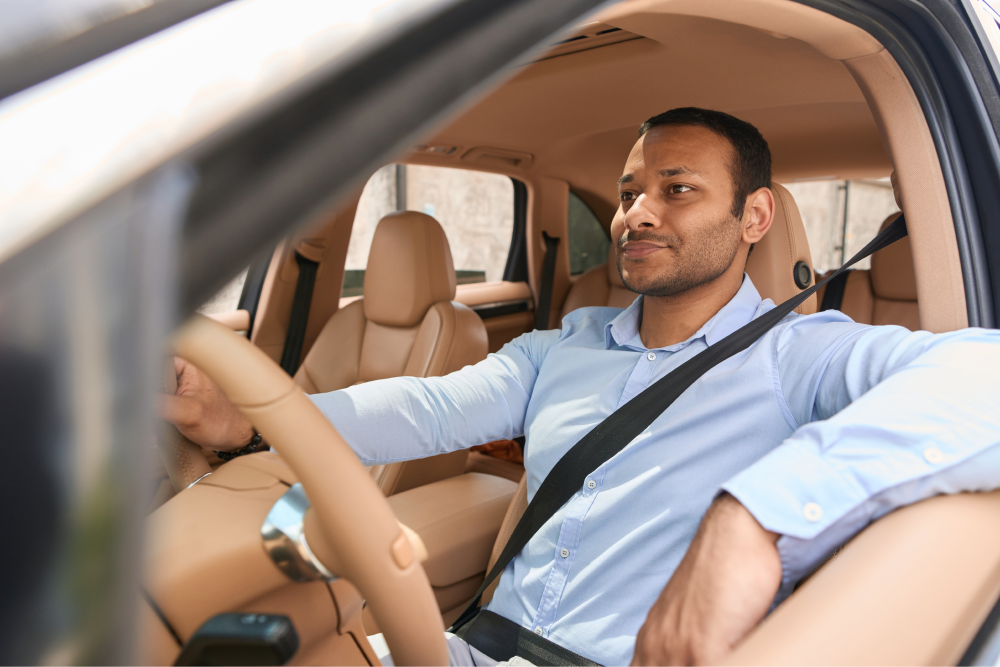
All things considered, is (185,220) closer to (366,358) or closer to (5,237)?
(5,237)

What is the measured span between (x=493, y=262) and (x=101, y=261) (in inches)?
145

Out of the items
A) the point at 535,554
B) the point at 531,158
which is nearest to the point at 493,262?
the point at 531,158

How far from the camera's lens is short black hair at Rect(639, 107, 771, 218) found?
1.33 metres

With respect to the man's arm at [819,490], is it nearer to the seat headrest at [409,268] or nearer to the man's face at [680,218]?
the man's face at [680,218]

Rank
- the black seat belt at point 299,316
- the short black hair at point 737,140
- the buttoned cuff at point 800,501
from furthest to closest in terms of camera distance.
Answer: the black seat belt at point 299,316
the short black hair at point 737,140
the buttoned cuff at point 800,501

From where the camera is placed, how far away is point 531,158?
10.1 feet

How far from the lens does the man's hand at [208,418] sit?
0.60 meters

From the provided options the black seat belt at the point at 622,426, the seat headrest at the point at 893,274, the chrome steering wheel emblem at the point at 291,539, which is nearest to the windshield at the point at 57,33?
the chrome steering wheel emblem at the point at 291,539

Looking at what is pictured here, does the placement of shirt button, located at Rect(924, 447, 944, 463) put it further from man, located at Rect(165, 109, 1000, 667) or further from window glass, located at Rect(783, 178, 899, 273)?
window glass, located at Rect(783, 178, 899, 273)

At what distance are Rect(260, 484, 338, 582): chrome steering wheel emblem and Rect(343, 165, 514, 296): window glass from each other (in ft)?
7.48

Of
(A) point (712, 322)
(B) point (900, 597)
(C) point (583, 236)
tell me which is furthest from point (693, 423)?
(C) point (583, 236)

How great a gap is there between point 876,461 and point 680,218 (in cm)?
67

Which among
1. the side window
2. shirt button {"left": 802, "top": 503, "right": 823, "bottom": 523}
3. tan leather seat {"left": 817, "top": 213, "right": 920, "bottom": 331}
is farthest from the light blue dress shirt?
the side window

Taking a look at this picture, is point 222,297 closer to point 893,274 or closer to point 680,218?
point 680,218
